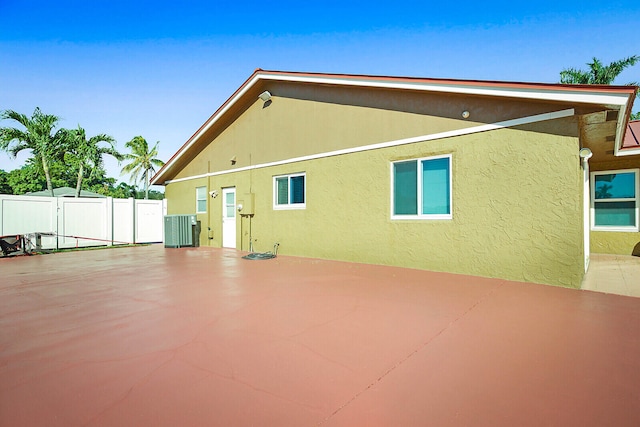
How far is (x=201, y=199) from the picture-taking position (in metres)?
12.9

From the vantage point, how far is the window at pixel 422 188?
20.7ft

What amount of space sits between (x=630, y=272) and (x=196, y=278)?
866 cm

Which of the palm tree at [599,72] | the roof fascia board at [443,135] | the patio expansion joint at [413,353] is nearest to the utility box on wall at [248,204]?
the roof fascia board at [443,135]

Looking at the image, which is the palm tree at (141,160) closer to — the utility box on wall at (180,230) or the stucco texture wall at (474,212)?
the utility box on wall at (180,230)

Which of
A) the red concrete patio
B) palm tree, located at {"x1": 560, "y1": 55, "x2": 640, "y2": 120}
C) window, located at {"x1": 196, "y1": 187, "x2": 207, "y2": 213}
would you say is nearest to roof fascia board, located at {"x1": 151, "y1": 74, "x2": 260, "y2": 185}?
window, located at {"x1": 196, "y1": 187, "x2": 207, "y2": 213}

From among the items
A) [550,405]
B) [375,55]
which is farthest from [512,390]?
[375,55]

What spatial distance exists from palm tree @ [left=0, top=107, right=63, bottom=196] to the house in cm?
1360

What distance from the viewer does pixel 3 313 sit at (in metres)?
3.99

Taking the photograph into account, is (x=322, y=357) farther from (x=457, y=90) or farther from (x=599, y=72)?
(x=599, y=72)

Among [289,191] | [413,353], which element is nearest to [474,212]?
[413,353]

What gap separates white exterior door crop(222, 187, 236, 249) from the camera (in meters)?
11.4

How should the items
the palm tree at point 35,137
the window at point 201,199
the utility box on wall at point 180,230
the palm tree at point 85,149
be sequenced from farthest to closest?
the palm tree at point 85,149 < the palm tree at point 35,137 < the window at point 201,199 < the utility box on wall at point 180,230

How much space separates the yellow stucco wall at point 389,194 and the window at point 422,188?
0.17 meters

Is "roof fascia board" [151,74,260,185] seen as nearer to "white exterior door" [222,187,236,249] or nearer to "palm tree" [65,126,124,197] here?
"white exterior door" [222,187,236,249]
